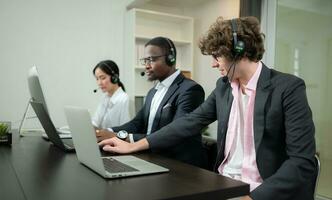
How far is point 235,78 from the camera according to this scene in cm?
140

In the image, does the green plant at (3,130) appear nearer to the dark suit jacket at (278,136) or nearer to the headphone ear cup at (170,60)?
the dark suit jacket at (278,136)

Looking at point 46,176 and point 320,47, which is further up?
point 320,47

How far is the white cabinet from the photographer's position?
12.0ft

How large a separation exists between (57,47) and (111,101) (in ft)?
3.22

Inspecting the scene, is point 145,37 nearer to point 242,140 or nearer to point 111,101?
point 111,101

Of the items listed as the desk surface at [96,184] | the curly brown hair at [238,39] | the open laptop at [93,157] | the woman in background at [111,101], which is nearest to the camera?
the desk surface at [96,184]

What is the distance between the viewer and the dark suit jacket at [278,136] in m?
1.11

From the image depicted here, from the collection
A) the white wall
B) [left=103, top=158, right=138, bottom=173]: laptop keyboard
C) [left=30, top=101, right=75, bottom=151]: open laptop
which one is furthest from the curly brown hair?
the white wall

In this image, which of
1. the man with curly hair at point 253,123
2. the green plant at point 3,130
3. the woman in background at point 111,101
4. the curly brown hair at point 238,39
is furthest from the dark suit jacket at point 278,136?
the woman in background at point 111,101

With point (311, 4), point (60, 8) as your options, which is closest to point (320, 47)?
point (311, 4)

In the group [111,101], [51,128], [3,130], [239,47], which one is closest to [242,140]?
[239,47]

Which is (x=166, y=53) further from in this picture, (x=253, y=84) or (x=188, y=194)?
(x=188, y=194)

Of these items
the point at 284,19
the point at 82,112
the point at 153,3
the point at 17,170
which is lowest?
the point at 17,170

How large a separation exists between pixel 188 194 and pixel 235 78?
0.74 m
